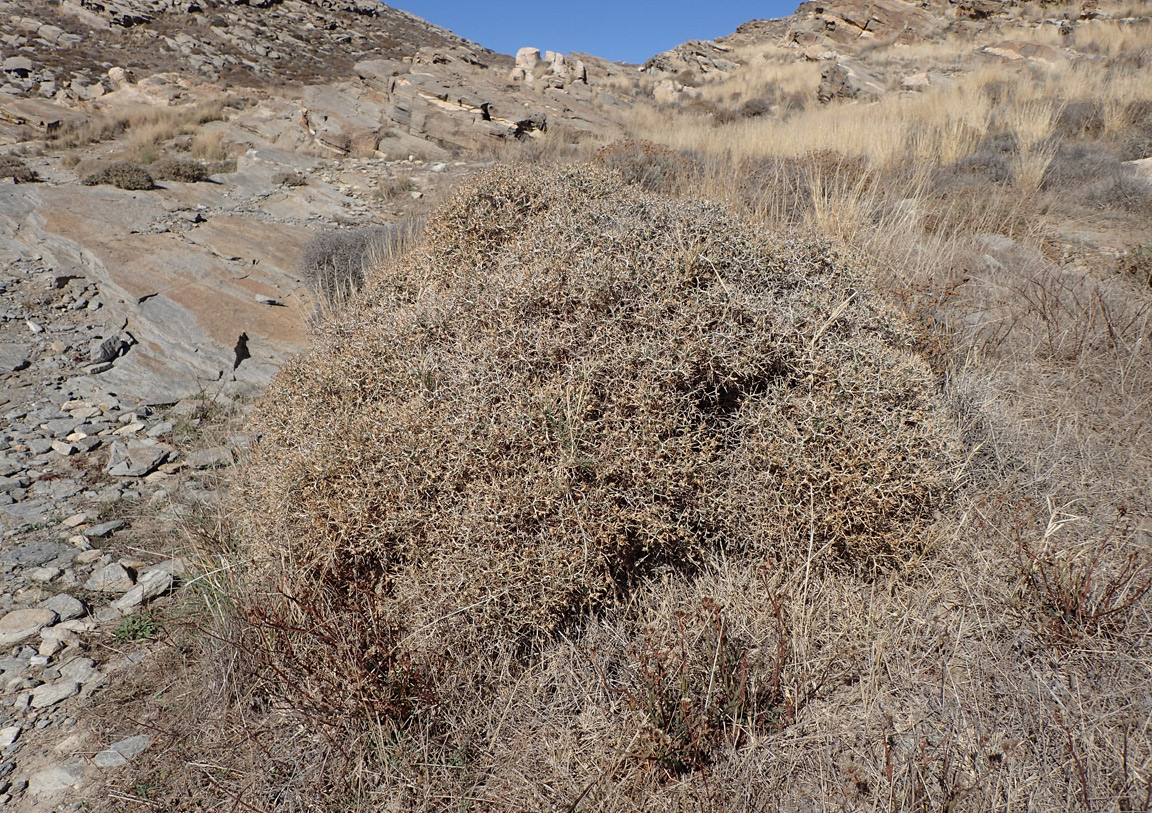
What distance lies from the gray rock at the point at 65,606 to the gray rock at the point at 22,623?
0.02 meters

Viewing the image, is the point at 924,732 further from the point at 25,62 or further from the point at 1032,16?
the point at 1032,16

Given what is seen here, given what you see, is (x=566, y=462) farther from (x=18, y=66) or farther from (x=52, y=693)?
(x=18, y=66)

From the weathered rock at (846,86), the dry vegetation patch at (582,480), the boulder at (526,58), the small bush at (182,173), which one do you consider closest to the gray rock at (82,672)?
the dry vegetation patch at (582,480)

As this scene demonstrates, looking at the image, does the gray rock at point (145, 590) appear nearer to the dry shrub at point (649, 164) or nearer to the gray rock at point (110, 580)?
the gray rock at point (110, 580)

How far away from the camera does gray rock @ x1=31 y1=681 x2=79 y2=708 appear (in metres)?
2.45

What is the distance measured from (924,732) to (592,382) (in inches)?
65.2

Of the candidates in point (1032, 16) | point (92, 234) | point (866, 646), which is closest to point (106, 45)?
point (92, 234)

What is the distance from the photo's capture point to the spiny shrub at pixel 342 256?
19.5 feet

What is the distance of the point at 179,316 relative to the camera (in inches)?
218

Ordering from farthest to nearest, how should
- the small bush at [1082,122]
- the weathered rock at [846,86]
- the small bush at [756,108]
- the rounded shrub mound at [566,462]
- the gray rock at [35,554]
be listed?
the small bush at [756,108] < the weathered rock at [846,86] < the small bush at [1082,122] < the gray rock at [35,554] < the rounded shrub mound at [566,462]

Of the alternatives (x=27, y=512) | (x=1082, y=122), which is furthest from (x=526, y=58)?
(x=27, y=512)

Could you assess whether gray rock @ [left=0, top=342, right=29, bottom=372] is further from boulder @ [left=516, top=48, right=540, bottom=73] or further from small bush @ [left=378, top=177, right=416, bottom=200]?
boulder @ [left=516, top=48, right=540, bottom=73]

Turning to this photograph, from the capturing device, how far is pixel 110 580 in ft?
10.2

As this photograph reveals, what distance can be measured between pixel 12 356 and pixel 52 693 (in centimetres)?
423
